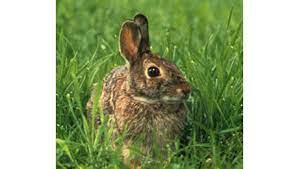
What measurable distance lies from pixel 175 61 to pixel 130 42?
0.81 ft

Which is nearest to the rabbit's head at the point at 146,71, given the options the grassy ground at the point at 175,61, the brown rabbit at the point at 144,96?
the brown rabbit at the point at 144,96

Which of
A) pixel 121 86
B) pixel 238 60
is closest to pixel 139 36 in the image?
pixel 121 86

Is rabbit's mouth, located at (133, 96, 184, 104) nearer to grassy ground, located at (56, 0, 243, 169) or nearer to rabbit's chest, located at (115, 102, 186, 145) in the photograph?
rabbit's chest, located at (115, 102, 186, 145)

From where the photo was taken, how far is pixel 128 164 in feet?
12.9

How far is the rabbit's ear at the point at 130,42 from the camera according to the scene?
12.9ft

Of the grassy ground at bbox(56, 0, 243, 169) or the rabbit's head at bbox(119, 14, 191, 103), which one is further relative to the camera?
the grassy ground at bbox(56, 0, 243, 169)

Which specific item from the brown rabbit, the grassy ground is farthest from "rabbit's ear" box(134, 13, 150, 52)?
the grassy ground

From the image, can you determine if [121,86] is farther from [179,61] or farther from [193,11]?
[193,11]

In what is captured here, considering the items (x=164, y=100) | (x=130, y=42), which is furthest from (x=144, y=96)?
(x=130, y=42)

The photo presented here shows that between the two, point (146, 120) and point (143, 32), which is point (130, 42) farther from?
point (146, 120)

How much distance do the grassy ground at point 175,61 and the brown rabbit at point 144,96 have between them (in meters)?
0.07

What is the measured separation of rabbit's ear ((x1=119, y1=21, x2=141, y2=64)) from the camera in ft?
12.9

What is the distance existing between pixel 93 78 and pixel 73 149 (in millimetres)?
322

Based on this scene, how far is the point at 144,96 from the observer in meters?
3.90
